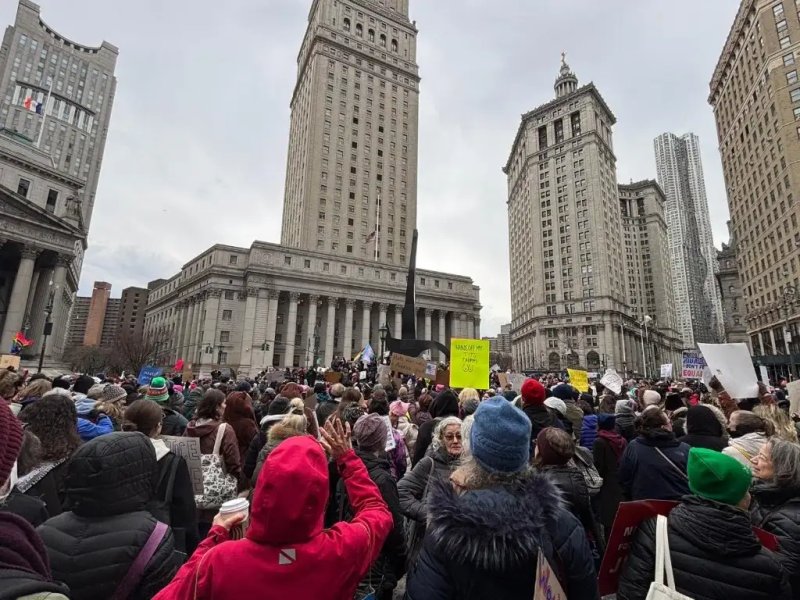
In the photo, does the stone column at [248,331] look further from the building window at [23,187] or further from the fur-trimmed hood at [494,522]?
the fur-trimmed hood at [494,522]

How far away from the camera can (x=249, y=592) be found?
5.19 feet

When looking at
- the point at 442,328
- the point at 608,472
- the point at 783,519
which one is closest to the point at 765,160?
the point at 442,328

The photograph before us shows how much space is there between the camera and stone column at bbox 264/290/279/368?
190ft

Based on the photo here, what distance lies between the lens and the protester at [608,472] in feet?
15.7

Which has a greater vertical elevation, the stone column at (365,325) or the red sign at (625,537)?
the stone column at (365,325)

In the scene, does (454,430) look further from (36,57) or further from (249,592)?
(36,57)

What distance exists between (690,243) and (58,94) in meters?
241

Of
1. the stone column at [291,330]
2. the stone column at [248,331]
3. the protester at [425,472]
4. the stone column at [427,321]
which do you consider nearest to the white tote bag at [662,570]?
the protester at [425,472]

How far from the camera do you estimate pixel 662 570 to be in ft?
6.66

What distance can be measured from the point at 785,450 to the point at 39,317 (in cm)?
5134

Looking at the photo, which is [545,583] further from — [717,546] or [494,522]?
[717,546]

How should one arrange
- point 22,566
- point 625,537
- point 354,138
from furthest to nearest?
1. point 354,138
2. point 625,537
3. point 22,566

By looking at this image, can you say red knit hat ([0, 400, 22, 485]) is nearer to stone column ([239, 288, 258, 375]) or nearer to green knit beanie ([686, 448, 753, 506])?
green knit beanie ([686, 448, 753, 506])

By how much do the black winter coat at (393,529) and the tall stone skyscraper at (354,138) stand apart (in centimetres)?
6813
